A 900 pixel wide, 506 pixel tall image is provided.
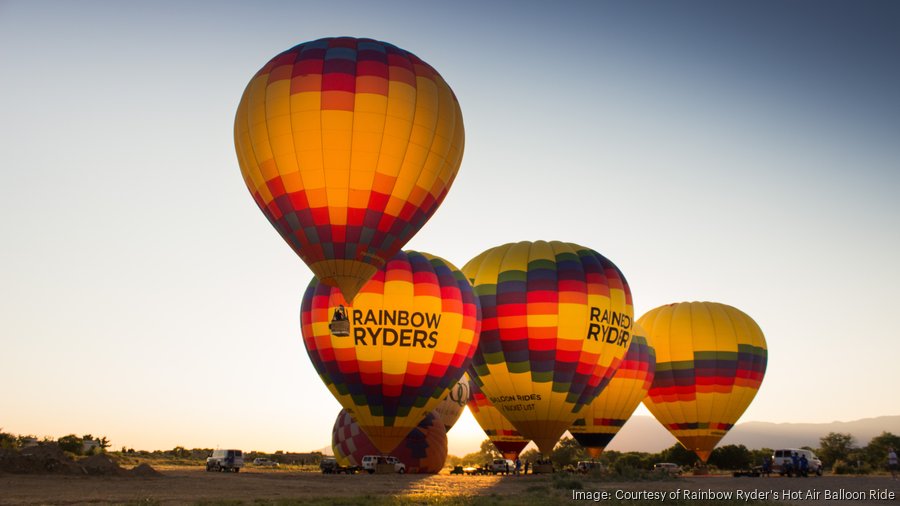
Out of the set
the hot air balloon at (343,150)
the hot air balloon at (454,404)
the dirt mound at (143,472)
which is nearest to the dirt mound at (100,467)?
the dirt mound at (143,472)

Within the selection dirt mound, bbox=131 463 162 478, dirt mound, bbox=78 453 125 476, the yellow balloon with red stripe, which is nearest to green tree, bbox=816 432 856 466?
the yellow balloon with red stripe

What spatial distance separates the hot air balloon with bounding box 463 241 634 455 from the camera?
34.8 metres

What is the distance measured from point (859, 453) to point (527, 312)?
4108 centimetres

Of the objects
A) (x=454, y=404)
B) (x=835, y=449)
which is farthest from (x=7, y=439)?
(x=835, y=449)

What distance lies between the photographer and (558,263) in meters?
36.4

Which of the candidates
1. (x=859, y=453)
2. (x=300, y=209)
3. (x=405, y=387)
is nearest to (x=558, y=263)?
(x=405, y=387)

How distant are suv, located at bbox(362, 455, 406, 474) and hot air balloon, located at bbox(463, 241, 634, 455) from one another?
4991mm

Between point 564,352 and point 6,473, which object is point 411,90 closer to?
point 564,352

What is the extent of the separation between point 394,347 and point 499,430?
13689mm

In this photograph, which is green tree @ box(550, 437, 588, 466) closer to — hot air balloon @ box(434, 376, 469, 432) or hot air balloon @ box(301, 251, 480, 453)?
hot air balloon @ box(434, 376, 469, 432)

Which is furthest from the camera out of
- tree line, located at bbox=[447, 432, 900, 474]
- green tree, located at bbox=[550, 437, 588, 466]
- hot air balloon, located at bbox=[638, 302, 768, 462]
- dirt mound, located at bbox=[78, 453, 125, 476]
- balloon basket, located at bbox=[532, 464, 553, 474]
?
green tree, located at bbox=[550, 437, 588, 466]

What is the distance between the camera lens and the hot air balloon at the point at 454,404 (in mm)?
42969

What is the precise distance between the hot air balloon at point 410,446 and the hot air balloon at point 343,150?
14.0m

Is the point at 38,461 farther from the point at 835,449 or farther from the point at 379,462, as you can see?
the point at 835,449
